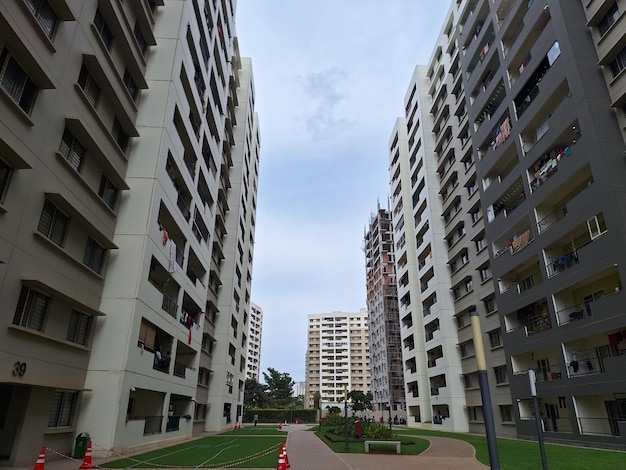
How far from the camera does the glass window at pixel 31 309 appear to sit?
1462 cm

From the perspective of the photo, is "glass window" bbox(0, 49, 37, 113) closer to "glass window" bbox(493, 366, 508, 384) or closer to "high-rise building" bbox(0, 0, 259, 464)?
"high-rise building" bbox(0, 0, 259, 464)

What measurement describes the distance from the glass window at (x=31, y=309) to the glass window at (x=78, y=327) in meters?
1.87

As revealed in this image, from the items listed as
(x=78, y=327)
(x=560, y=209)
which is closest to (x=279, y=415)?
(x=560, y=209)

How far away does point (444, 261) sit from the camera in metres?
46.5

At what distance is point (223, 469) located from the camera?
14.8 meters

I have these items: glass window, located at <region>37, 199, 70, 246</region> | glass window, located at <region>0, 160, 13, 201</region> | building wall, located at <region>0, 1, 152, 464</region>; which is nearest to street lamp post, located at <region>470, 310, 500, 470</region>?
building wall, located at <region>0, 1, 152, 464</region>

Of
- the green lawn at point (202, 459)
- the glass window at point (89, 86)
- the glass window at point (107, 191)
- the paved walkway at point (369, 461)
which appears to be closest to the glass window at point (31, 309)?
the paved walkway at point (369, 461)

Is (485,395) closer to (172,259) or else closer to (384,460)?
(384,460)

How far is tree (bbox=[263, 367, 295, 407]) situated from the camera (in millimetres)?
98062

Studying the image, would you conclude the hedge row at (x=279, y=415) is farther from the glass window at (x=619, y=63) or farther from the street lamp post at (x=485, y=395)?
the street lamp post at (x=485, y=395)

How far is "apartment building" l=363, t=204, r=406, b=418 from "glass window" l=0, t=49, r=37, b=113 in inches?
3005

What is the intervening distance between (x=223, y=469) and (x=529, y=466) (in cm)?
1119

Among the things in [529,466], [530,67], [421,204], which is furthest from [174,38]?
[421,204]

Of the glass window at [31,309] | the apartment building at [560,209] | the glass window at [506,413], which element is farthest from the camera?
the glass window at [506,413]
